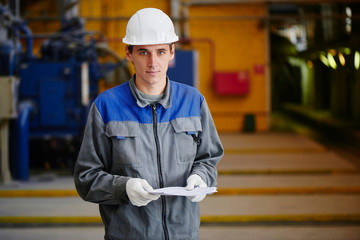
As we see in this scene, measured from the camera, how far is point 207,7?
13555 millimetres

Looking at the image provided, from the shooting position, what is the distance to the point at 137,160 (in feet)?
7.11

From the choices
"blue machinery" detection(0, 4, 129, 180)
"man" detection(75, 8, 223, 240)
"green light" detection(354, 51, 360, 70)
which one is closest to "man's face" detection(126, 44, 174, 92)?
"man" detection(75, 8, 223, 240)

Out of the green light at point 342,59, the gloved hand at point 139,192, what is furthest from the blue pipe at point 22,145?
the green light at point 342,59

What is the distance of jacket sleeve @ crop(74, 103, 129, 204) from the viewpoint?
2.13m

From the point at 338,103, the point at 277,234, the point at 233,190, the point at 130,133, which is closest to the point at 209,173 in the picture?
the point at 130,133

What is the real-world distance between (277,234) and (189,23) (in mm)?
8975

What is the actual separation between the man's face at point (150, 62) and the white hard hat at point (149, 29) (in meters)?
0.03

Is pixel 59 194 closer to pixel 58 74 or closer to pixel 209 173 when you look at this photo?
pixel 58 74

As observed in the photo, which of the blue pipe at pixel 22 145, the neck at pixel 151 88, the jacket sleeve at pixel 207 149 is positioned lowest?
the blue pipe at pixel 22 145

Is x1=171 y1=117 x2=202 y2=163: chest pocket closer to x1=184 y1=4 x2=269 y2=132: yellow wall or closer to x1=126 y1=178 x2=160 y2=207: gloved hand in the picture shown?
x1=126 y1=178 x2=160 y2=207: gloved hand

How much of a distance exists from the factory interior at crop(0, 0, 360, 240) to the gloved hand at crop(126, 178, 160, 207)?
11.3 feet

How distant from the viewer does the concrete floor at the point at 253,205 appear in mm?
5547

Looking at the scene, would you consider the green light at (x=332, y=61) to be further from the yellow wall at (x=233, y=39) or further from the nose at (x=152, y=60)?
the nose at (x=152, y=60)

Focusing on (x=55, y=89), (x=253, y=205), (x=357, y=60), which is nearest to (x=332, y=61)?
(x=357, y=60)
